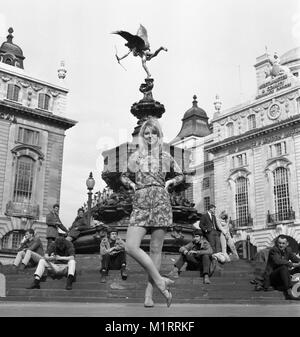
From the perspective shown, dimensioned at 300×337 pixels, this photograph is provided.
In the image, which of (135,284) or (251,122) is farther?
(251,122)

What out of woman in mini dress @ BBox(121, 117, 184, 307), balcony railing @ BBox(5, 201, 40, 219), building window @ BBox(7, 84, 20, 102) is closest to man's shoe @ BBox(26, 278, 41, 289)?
woman in mini dress @ BBox(121, 117, 184, 307)

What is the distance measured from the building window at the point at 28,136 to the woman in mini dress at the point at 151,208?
1553 inches

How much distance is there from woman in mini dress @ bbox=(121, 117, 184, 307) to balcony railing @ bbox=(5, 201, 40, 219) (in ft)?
120

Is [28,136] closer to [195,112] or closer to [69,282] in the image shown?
[195,112]

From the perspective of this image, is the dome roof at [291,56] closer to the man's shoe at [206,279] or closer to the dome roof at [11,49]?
the dome roof at [11,49]

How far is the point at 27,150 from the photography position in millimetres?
43469

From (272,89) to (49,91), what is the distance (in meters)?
24.6

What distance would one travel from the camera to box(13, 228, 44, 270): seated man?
12.0m

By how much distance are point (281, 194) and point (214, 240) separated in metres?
34.2

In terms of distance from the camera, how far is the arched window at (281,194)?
44.0 metres

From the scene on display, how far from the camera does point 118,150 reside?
17.8 metres

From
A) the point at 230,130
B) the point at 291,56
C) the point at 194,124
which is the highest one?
the point at 291,56

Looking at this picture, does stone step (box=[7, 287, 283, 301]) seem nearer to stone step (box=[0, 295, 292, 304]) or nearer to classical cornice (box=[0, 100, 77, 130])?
stone step (box=[0, 295, 292, 304])

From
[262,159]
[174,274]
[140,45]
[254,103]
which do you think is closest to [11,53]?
[254,103]
